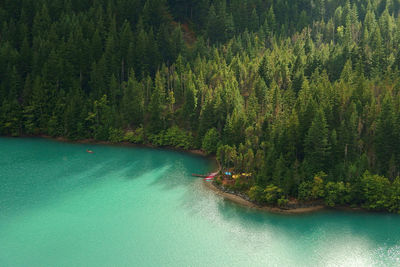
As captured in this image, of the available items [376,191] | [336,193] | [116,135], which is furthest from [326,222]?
[116,135]

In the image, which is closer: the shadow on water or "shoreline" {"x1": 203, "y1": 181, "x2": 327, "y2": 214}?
the shadow on water

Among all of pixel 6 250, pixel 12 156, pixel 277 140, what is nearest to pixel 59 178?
pixel 12 156

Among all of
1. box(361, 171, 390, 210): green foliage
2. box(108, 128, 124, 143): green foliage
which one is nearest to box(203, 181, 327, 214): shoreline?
box(361, 171, 390, 210): green foliage

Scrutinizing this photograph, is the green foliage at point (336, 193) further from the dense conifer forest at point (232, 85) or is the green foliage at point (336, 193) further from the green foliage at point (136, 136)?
the green foliage at point (136, 136)

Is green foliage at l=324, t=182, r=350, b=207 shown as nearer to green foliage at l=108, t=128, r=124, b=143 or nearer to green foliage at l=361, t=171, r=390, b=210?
green foliage at l=361, t=171, r=390, b=210

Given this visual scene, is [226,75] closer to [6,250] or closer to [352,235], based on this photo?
[352,235]

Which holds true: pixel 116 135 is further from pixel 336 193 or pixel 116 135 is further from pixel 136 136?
pixel 336 193
